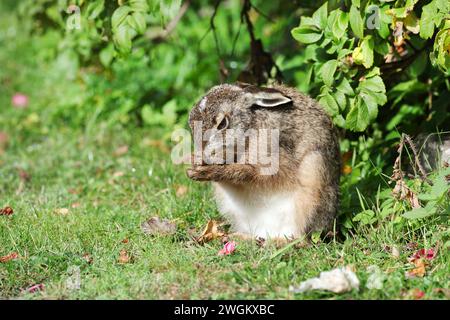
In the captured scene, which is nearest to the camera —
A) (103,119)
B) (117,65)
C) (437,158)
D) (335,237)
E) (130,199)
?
(335,237)

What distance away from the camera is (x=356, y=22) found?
455 centimetres

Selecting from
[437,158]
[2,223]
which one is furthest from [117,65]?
[437,158]

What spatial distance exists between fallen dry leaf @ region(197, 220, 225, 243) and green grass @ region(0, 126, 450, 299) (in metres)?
0.08

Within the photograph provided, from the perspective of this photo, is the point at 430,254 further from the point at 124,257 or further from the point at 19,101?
the point at 19,101

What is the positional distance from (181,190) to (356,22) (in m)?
1.84

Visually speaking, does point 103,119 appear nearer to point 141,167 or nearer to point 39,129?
point 39,129

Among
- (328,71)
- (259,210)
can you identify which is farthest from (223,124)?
(328,71)

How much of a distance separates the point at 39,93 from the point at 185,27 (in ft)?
6.23

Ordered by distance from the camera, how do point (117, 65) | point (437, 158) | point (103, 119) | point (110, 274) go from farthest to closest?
point (117, 65), point (103, 119), point (437, 158), point (110, 274)

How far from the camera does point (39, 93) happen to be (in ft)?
28.7

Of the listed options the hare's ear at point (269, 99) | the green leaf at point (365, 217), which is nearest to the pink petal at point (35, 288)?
the hare's ear at point (269, 99)

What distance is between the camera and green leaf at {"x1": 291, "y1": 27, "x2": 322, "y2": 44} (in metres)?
4.85

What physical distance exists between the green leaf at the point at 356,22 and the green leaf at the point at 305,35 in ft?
1.07

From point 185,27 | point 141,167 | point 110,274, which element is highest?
point 185,27
